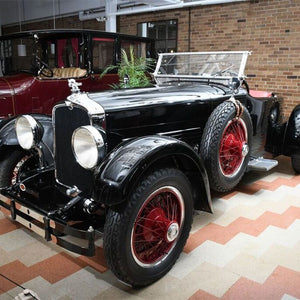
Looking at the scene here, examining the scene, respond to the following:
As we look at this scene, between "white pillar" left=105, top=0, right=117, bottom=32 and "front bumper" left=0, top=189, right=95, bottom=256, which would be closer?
"front bumper" left=0, top=189, right=95, bottom=256

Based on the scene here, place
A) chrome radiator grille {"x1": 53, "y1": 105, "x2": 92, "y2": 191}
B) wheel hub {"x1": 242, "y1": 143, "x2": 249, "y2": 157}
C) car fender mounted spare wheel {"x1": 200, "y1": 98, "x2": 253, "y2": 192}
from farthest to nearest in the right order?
1. wheel hub {"x1": 242, "y1": 143, "x2": 249, "y2": 157}
2. car fender mounted spare wheel {"x1": 200, "y1": 98, "x2": 253, "y2": 192}
3. chrome radiator grille {"x1": 53, "y1": 105, "x2": 92, "y2": 191}

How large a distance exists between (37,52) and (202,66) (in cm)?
263

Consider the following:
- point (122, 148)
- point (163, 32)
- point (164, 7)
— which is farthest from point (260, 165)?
point (163, 32)

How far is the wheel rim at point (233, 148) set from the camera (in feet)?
9.14

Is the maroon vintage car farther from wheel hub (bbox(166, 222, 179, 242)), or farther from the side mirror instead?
wheel hub (bbox(166, 222, 179, 242))

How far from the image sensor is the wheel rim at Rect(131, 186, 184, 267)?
1.90m

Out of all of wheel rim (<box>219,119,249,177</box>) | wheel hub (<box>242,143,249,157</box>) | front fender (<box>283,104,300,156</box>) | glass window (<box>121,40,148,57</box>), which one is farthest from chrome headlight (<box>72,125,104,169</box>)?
glass window (<box>121,40,148,57</box>)

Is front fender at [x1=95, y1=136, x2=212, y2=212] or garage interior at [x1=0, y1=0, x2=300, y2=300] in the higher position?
front fender at [x1=95, y1=136, x2=212, y2=212]

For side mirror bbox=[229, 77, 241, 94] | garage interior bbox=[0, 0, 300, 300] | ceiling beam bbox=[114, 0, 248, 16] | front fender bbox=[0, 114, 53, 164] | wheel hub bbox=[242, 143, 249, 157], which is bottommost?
garage interior bbox=[0, 0, 300, 300]

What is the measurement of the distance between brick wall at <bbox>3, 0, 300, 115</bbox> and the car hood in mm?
4154

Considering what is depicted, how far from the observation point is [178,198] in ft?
6.67

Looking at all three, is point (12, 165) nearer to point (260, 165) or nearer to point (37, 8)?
point (260, 165)

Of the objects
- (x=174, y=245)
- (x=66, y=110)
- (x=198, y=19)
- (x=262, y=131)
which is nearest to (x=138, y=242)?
(x=174, y=245)

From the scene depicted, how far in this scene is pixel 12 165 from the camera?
2.64 metres
